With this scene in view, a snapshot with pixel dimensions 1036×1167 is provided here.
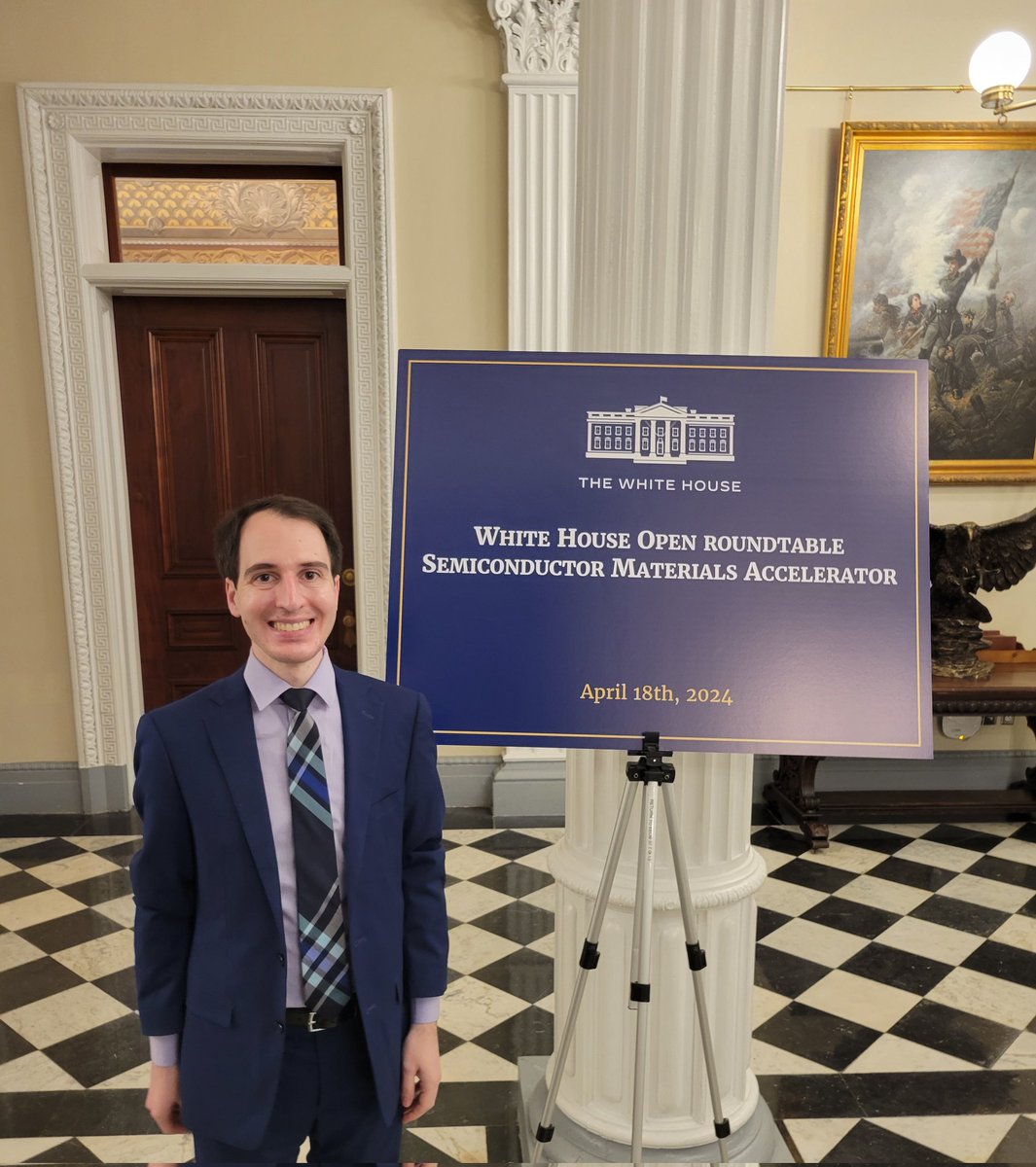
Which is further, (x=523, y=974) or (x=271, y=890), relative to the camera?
(x=523, y=974)

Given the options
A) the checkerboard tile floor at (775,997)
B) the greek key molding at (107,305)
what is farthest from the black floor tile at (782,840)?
the greek key molding at (107,305)

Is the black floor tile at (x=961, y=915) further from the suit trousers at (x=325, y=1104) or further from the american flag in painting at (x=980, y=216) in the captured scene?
the american flag in painting at (x=980, y=216)

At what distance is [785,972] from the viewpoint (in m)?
3.50

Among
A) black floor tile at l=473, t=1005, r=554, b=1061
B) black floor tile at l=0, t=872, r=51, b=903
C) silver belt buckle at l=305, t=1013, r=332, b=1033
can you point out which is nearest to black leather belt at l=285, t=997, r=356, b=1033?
silver belt buckle at l=305, t=1013, r=332, b=1033

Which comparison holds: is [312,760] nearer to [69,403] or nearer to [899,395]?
[899,395]

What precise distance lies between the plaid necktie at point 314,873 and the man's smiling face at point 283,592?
0.24 ft

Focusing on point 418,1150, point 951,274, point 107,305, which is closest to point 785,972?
point 418,1150

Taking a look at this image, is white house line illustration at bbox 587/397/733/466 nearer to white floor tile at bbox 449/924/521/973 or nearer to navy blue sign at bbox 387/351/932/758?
navy blue sign at bbox 387/351/932/758

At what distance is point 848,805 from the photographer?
5.00 m

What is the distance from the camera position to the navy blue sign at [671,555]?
6.29 feet

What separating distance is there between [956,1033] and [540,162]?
419 cm

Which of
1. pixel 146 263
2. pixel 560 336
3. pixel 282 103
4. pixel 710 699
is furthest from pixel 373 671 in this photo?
pixel 710 699

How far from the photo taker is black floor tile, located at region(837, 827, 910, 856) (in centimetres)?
475

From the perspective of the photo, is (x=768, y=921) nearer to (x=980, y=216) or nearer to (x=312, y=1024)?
(x=312, y=1024)
